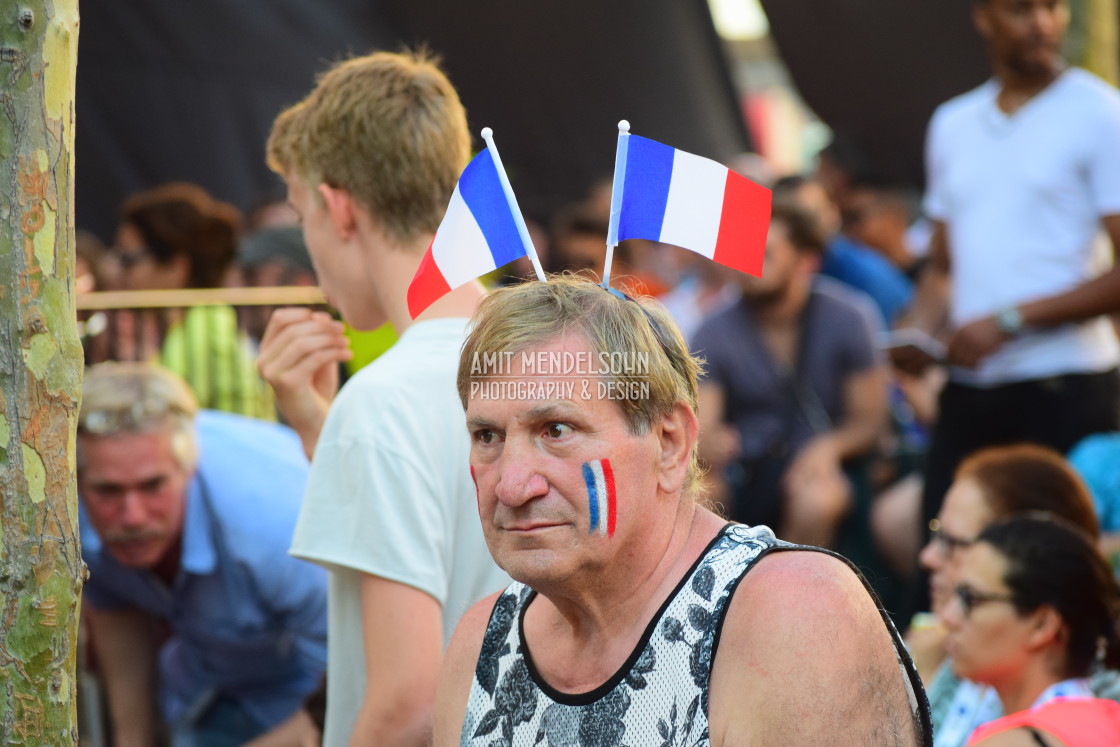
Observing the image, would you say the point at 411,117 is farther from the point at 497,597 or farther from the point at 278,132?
the point at 497,597

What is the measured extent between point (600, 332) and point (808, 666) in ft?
1.73

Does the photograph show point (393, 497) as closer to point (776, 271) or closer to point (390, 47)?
point (776, 271)

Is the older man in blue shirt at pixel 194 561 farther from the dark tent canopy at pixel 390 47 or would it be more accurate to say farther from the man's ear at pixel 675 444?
the dark tent canopy at pixel 390 47

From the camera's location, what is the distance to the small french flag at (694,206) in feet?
6.98

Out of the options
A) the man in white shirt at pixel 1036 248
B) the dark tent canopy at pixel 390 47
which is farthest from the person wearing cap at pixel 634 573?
the dark tent canopy at pixel 390 47

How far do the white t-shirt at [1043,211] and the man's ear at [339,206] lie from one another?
8.02 feet

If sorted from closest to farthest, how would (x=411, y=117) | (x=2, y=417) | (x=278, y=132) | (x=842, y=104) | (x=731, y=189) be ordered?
(x=2, y=417), (x=731, y=189), (x=411, y=117), (x=278, y=132), (x=842, y=104)

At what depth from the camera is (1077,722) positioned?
2.43 m

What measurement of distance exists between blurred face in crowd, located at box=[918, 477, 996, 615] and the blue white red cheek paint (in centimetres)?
178

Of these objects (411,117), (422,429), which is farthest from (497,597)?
(411,117)

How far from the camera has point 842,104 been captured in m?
9.15

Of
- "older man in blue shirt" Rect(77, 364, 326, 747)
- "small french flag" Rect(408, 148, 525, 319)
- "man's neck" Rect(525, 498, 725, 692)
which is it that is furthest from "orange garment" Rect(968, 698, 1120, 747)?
"older man in blue shirt" Rect(77, 364, 326, 747)

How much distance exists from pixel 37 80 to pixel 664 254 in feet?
27.2

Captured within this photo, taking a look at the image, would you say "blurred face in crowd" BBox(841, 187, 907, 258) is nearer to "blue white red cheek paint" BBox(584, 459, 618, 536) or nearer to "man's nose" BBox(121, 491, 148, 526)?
"man's nose" BBox(121, 491, 148, 526)
